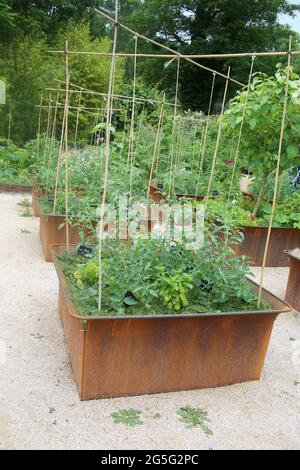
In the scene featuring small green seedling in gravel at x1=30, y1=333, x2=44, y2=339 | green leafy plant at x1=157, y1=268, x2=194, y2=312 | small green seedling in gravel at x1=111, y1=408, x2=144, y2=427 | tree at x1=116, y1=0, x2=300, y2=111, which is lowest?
small green seedling in gravel at x1=111, y1=408, x2=144, y2=427

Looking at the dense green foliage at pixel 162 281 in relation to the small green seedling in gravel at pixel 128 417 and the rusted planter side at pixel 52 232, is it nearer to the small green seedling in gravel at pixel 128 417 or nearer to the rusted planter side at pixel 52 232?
the small green seedling in gravel at pixel 128 417

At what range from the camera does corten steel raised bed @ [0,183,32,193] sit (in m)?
7.40

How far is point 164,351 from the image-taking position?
2059 millimetres

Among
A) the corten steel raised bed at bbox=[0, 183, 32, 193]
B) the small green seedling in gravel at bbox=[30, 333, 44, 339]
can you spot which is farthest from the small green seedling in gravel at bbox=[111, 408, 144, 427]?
the corten steel raised bed at bbox=[0, 183, 32, 193]

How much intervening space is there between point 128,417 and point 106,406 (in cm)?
13

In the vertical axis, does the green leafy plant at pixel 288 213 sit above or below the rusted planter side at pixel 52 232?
above

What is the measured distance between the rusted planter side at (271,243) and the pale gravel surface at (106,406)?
1571 millimetres

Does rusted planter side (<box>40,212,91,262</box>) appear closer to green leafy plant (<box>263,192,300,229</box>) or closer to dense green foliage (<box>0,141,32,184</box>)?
green leafy plant (<box>263,192,300,229</box>)

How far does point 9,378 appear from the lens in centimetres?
213

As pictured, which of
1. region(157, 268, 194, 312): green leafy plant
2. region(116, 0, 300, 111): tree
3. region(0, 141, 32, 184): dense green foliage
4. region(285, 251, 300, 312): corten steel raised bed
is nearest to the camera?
region(157, 268, 194, 312): green leafy plant

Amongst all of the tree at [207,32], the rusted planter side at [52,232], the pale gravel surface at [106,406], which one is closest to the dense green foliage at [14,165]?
the rusted planter side at [52,232]

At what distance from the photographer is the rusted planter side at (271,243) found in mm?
4363

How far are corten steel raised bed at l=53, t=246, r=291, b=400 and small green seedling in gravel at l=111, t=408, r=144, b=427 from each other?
130mm
